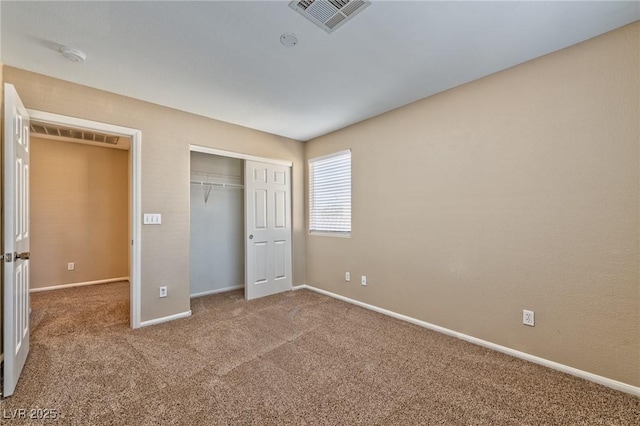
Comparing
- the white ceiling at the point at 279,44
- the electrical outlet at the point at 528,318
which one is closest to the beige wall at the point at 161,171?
the white ceiling at the point at 279,44

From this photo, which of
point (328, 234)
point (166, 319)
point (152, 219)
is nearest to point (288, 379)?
point (166, 319)

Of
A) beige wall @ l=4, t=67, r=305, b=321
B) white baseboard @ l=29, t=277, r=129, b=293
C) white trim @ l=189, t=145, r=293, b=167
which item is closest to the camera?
beige wall @ l=4, t=67, r=305, b=321

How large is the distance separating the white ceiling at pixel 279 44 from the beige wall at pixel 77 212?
9.08 ft

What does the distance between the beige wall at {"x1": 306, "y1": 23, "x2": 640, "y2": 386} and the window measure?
0.60 meters

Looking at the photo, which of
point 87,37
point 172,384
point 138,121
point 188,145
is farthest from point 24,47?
point 172,384

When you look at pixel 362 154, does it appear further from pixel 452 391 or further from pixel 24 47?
pixel 24 47

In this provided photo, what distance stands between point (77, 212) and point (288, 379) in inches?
192

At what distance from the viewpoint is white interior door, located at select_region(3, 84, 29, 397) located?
1890 millimetres

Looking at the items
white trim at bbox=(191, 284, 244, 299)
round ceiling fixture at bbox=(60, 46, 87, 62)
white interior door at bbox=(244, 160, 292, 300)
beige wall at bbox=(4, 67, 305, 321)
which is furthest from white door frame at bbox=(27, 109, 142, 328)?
white interior door at bbox=(244, 160, 292, 300)

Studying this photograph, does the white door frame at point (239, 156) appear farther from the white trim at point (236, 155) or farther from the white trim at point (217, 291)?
the white trim at point (217, 291)

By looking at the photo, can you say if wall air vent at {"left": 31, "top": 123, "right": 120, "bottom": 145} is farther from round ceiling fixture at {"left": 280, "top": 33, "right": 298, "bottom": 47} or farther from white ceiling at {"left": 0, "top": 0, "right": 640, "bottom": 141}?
round ceiling fixture at {"left": 280, "top": 33, "right": 298, "bottom": 47}

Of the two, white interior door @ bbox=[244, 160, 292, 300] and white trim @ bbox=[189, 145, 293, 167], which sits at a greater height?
white trim @ bbox=[189, 145, 293, 167]

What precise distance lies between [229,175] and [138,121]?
1.64 meters

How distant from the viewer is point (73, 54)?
2.26 m
